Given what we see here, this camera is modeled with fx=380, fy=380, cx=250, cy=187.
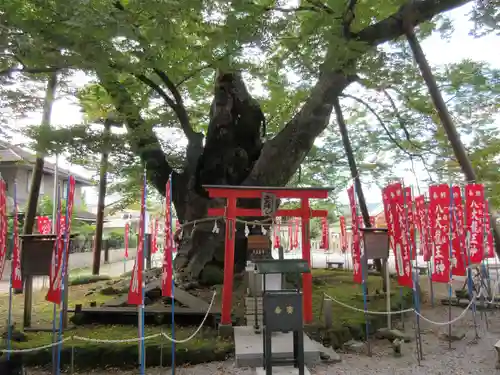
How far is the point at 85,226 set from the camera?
25.0 m

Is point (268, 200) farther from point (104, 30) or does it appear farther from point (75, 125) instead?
point (75, 125)

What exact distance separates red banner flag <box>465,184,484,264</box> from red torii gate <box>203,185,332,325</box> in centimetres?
338

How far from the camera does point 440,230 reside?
27.8 feet

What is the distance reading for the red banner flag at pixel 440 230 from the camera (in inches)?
320

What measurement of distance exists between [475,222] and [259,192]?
5.14 m

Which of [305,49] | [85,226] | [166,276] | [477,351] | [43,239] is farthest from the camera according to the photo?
[85,226]

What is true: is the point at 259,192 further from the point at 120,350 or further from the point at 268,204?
the point at 120,350

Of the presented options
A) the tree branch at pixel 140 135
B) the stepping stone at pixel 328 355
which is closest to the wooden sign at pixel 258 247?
the tree branch at pixel 140 135

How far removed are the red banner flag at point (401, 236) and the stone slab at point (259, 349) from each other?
2310 mm

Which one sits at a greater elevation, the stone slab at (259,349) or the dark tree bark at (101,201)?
the dark tree bark at (101,201)

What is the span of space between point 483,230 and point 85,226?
23.0m

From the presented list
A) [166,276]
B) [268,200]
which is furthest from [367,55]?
[166,276]

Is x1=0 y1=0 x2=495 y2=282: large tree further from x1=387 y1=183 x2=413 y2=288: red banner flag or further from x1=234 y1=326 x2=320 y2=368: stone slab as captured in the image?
x1=234 y1=326 x2=320 y2=368: stone slab

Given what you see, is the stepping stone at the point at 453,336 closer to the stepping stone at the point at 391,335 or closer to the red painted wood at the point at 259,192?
the stepping stone at the point at 391,335
